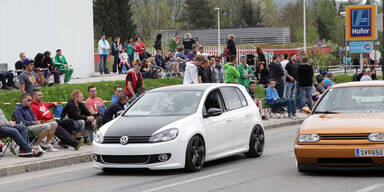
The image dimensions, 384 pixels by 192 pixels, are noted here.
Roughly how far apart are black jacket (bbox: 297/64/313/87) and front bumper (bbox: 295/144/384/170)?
1408cm

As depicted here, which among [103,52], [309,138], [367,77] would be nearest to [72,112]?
[309,138]

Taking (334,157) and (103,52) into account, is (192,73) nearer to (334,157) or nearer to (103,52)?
(334,157)

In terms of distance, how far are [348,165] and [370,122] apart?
72 centimetres

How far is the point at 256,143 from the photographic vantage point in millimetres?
14656

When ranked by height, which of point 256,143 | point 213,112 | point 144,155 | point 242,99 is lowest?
point 256,143

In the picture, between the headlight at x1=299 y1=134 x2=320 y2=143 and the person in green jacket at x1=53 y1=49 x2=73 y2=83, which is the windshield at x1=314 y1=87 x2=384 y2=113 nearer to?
the headlight at x1=299 y1=134 x2=320 y2=143

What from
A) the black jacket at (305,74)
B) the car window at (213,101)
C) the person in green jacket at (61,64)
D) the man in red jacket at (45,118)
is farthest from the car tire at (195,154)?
the person in green jacket at (61,64)

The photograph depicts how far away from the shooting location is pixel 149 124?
40.6ft

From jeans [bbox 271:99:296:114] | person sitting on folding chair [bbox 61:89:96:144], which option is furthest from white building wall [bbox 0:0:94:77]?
person sitting on folding chair [bbox 61:89:96:144]

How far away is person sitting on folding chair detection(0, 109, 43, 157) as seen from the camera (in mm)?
14523

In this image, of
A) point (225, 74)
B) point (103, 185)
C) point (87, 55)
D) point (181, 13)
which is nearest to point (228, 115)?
point (103, 185)

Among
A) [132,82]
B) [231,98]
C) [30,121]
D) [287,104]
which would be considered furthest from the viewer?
[287,104]

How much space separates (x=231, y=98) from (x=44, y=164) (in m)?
3.72

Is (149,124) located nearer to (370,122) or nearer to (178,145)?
(178,145)
